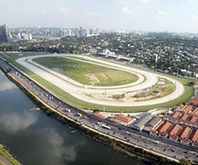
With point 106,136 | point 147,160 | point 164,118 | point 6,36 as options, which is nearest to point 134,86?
point 164,118

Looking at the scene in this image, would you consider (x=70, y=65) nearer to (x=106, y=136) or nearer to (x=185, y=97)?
(x=185, y=97)

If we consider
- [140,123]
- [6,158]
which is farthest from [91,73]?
[6,158]

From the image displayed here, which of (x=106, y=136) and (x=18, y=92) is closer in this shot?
(x=106, y=136)

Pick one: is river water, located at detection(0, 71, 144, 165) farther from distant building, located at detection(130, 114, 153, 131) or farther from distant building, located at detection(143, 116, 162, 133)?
distant building, located at detection(143, 116, 162, 133)

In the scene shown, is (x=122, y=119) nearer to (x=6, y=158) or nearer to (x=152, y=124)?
(x=152, y=124)

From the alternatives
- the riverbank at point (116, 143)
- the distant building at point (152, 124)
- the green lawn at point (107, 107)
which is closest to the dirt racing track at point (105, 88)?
the green lawn at point (107, 107)

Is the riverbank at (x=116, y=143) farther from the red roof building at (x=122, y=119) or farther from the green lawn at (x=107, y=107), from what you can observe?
the green lawn at (x=107, y=107)
